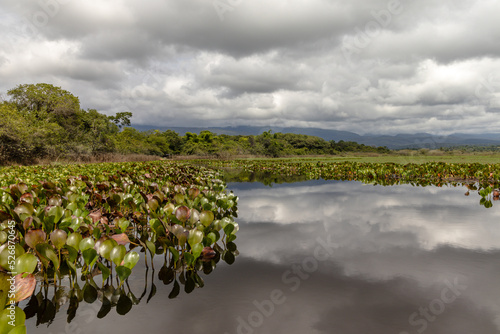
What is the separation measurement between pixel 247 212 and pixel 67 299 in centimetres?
599

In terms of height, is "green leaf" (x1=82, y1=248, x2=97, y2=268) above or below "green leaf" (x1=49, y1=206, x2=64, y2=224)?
below

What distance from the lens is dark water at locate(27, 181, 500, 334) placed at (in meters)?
3.12

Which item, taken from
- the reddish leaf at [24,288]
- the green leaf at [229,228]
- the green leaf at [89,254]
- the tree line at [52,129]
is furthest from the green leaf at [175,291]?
the tree line at [52,129]

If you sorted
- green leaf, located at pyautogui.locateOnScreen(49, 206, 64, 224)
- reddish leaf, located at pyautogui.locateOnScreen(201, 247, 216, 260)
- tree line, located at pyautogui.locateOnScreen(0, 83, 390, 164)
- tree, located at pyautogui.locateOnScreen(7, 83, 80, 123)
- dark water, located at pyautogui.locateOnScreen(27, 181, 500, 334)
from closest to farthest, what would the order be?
dark water, located at pyautogui.locateOnScreen(27, 181, 500, 334)
green leaf, located at pyautogui.locateOnScreen(49, 206, 64, 224)
reddish leaf, located at pyautogui.locateOnScreen(201, 247, 216, 260)
tree line, located at pyautogui.locateOnScreen(0, 83, 390, 164)
tree, located at pyautogui.locateOnScreen(7, 83, 80, 123)

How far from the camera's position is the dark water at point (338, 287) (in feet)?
10.2

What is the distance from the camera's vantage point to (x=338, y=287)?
3.94 meters

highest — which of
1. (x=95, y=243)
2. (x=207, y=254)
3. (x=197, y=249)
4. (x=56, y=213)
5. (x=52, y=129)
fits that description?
(x=52, y=129)

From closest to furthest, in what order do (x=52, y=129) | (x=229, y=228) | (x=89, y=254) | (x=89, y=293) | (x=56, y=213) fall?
(x=89, y=254) < (x=89, y=293) < (x=56, y=213) < (x=229, y=228) < (x=52, y=129)

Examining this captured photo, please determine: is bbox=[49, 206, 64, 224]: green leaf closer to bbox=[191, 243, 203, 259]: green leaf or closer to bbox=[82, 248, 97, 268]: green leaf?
bbox=[82, 248, 97, 268]: green leaf

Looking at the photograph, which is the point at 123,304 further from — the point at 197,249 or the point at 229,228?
the point at 229,228

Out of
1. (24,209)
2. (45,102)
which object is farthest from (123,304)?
(45,102)

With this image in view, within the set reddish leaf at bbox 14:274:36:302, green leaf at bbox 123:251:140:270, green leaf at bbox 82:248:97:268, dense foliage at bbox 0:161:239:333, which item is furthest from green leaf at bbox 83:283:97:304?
reddish leaf at bbox 14:274:36:302

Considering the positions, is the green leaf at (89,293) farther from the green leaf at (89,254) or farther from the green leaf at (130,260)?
the green leaf at (130,260)

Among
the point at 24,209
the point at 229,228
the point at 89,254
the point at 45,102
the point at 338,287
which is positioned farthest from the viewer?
the point at 45,102
